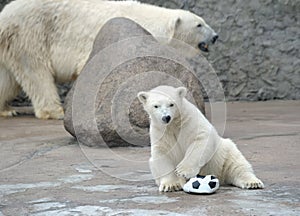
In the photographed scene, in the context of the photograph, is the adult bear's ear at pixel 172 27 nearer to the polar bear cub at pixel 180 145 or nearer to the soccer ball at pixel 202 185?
the polar bear cub at pixel 180 145

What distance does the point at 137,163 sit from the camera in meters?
3.52

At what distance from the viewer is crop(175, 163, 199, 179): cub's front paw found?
→ 8.52ft

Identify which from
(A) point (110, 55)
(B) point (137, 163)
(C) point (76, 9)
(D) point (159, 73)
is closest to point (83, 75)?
(A) point (110, 55)

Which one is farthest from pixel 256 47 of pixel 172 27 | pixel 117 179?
pixel 117 179

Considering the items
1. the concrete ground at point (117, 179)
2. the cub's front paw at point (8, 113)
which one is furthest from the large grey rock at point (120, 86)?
the cub's front paw at point (8, 113)

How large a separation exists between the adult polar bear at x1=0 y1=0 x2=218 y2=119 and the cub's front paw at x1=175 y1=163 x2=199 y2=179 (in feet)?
11.4

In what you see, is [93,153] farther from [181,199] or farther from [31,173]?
[181,199]

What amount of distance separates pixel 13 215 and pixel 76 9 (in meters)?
3.97

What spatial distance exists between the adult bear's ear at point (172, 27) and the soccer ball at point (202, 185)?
3512 millimetres

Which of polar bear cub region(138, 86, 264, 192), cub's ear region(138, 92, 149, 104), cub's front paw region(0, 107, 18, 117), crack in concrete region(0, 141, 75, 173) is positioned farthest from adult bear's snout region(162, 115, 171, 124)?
cub's front paw region(0, 107, 18, 117)

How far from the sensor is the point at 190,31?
248 inches

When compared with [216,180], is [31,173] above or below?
below

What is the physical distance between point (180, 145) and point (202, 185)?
0.18 metres

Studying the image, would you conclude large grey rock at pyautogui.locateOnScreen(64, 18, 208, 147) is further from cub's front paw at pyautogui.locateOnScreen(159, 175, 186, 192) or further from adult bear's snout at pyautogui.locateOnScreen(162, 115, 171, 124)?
adult bear's snout at pyautogui.locateOnScreen(162, 115, 171, 124)
